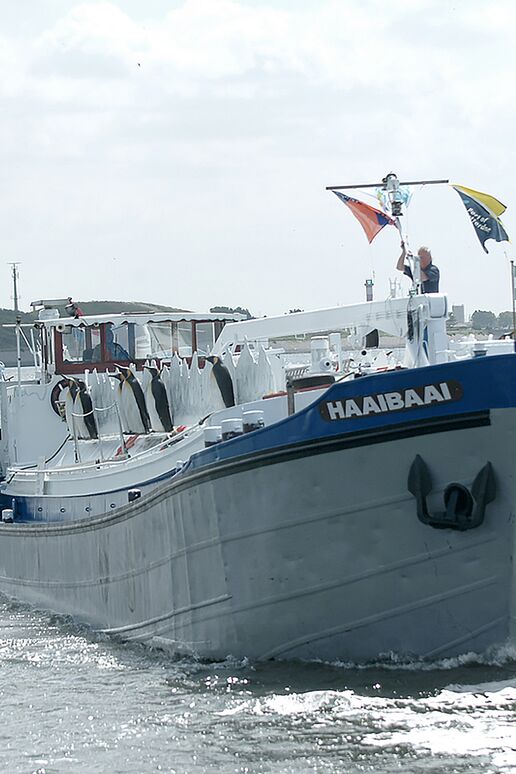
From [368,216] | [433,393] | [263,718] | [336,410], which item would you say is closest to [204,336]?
[368,216]

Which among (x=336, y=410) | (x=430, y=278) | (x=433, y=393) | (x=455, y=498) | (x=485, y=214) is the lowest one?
(x=455, y=498)

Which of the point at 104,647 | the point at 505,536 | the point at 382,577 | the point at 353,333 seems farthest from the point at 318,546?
the point at 353,333

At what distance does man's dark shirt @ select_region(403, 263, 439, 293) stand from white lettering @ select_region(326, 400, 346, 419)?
3.99 meters

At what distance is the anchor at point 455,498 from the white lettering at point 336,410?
2.23ft

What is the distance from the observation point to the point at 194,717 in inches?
378

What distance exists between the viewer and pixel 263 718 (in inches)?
372

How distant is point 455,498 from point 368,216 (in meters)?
5.30

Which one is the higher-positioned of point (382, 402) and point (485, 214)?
point (485, 214)

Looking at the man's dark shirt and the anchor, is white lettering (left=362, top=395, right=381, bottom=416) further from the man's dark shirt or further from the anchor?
the man's dark shirt

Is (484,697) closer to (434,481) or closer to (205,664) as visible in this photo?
(434,481)

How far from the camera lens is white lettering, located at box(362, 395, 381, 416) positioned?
980 cm

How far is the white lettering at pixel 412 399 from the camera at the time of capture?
31.7 feet

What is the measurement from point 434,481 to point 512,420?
791 millimetres

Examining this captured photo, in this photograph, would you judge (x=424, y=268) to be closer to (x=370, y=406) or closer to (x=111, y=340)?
(x=370, y=406)
